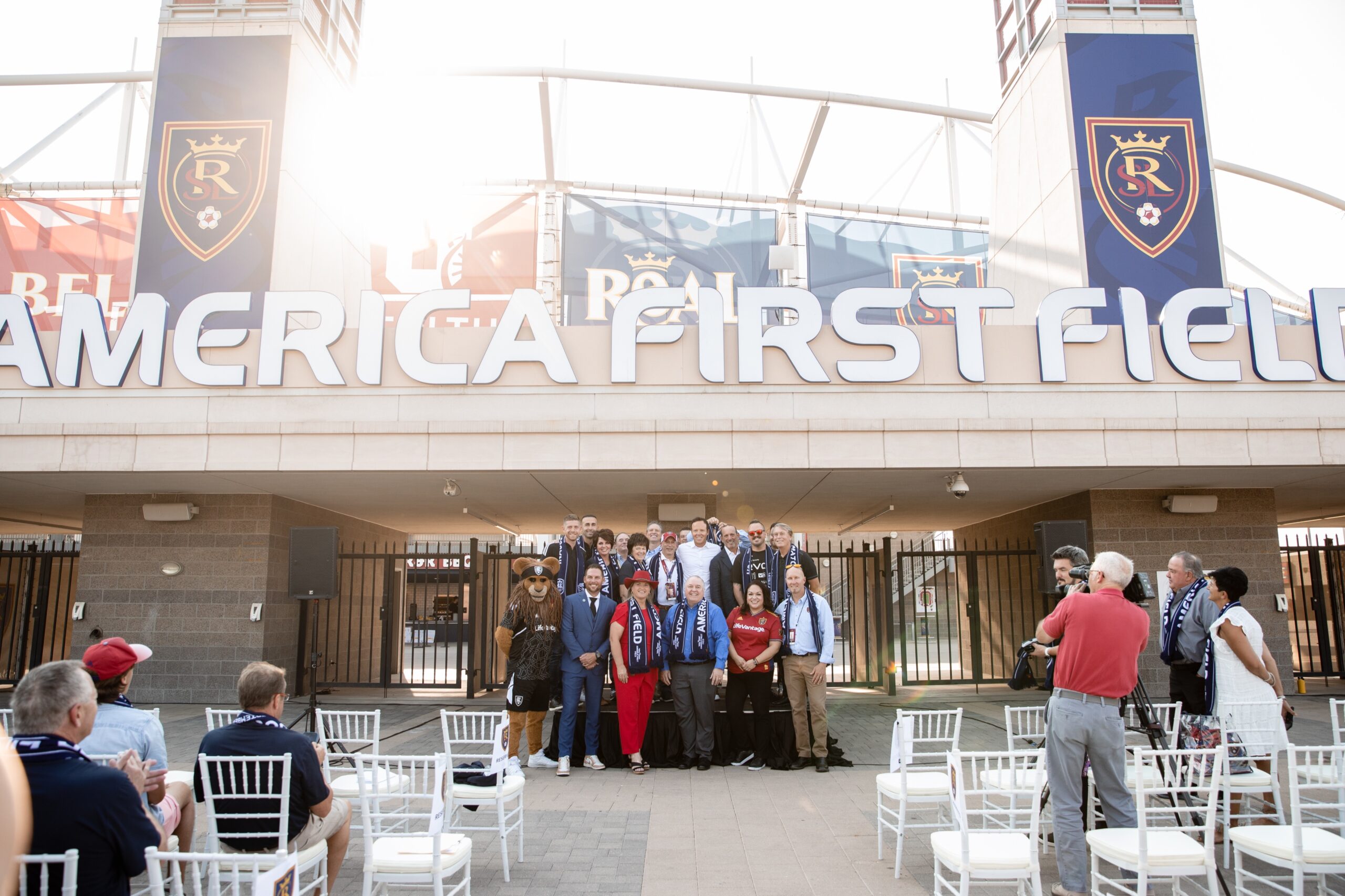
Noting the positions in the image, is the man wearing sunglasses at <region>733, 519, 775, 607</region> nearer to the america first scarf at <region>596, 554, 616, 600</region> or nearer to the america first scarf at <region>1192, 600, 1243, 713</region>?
the america first scarf at <region>596, 554, 616, 600</region>

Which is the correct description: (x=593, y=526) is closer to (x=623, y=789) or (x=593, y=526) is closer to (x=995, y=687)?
(x=623, y=789)

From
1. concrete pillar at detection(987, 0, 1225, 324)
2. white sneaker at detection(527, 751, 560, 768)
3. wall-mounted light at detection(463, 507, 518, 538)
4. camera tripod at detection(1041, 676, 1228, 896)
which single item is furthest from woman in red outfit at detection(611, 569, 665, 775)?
concrete pillar at detection(987, 0, 1225, 324)

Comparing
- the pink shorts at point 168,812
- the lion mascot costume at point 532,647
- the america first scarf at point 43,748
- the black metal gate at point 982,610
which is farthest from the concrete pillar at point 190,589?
the america first scarf at point 43,748

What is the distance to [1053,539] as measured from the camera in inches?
328

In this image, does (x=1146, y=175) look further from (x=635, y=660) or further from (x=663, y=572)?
(x=635, y=660)

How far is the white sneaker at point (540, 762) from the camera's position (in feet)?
26.4

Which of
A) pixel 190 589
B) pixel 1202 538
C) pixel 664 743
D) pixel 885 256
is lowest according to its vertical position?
pixel 664 743

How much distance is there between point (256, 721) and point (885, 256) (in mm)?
17159

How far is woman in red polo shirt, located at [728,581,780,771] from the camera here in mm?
7957

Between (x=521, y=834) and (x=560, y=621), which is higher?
(x=560, y=621)

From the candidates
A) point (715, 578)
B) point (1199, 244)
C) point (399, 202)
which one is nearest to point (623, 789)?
point (715, 578)

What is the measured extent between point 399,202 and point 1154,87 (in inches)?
525

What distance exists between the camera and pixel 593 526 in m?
9.25

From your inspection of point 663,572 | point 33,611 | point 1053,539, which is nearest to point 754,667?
point 663,572
